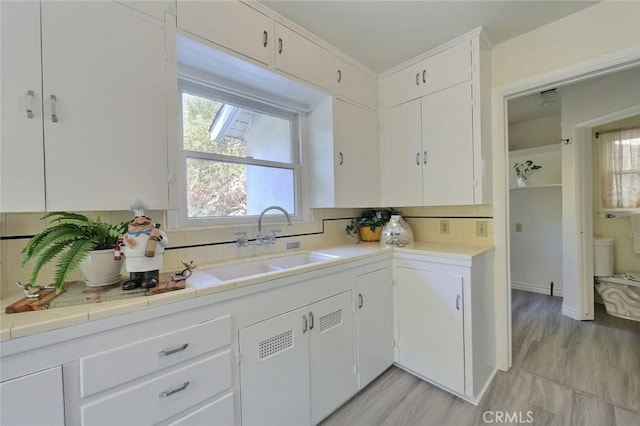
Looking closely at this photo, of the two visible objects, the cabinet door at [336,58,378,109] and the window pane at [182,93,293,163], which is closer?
the window pane at [182,93,293,163]

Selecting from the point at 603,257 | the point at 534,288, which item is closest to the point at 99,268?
the point at 603,257

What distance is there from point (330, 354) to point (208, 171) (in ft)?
4.57

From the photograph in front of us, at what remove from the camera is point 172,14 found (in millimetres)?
1305

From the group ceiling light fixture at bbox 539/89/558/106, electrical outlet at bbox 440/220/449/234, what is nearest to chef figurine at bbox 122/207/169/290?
electrical outlet at bbox 440/220/449/234

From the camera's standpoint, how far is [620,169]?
307 cm

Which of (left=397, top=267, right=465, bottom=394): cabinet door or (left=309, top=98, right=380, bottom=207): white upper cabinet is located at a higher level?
(left=309, top=98, right=380, bottom=207): white upper cabinet

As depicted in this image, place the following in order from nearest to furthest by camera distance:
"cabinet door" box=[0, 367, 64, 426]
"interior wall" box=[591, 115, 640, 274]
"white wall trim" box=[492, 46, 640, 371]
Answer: "cabinet door" box=[0, 367, 64, 426] → "white wall trim" box=[492, 46, 640, 371] → "interior wall" box=[591, 115, 640, 274]

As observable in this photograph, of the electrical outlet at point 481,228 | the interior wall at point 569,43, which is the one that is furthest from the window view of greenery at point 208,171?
the interior wall at point 569,43

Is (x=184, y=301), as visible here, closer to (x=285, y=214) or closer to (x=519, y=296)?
(x=285, y=214)

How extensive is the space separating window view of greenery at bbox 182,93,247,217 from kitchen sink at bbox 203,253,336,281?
39 cm

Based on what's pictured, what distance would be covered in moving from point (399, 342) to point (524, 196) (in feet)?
10.5

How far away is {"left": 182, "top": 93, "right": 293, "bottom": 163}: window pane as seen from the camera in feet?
5.62

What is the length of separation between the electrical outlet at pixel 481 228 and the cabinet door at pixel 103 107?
2.23m

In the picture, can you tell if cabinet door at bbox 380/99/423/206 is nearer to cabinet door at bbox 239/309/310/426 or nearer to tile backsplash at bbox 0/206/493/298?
tile backsplash at bbox 0/206/493/298
